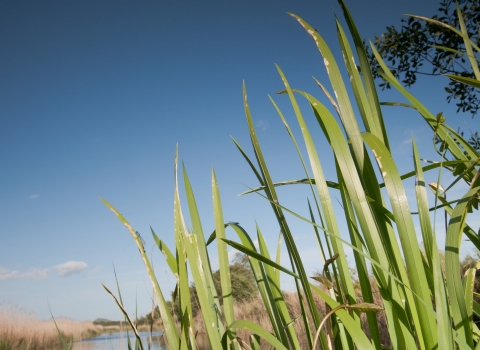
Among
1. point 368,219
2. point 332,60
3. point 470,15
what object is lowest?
point 368,219

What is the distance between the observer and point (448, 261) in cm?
43

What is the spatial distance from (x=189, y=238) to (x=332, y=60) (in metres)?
0.35

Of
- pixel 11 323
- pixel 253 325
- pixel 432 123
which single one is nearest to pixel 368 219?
pixel 253 325

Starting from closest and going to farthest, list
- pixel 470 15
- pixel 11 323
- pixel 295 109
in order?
pixel 295 109 → pixel 470 15 → pixel 11 323

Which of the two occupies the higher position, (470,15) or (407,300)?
(470,15)

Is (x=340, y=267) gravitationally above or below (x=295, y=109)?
below

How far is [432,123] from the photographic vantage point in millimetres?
690

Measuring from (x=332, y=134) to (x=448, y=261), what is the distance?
0.71 ft

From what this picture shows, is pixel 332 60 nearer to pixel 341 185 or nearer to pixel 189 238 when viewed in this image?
pixel 341 185

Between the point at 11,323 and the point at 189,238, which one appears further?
the point at 11,323

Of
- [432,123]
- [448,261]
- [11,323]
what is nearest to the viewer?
[448,261]

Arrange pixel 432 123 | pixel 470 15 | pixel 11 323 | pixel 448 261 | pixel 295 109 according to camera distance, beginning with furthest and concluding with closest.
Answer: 1. pixel 11 323
2. pixel 470 15
3. pixel 432 123
4. pixel 295 109
5. pixel 448 261

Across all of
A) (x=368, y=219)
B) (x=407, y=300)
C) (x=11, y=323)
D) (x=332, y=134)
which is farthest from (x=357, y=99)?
(x=11, y=323)

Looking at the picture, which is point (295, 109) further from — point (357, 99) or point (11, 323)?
point (11, 323)
